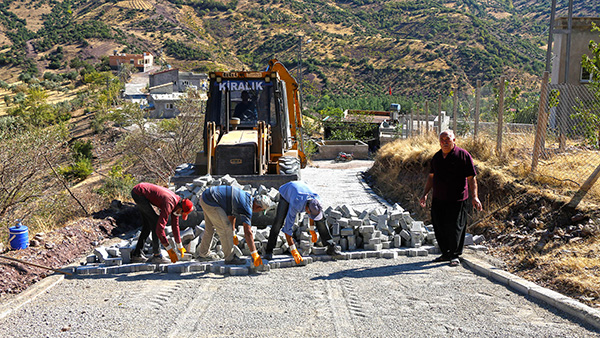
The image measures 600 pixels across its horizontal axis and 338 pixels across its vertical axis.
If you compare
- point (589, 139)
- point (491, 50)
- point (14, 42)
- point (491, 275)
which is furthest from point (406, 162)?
point (14, 42)

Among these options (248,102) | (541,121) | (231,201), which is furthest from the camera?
(248,102)

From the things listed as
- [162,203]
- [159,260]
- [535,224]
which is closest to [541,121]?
[535,224]

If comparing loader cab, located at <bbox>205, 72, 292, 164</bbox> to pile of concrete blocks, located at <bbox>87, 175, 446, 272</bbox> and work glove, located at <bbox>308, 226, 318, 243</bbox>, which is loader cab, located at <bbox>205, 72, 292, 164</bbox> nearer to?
pile of concrete blocks, located at <bbox>87, 175, 446, 272</bbox>

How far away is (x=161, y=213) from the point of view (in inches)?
323

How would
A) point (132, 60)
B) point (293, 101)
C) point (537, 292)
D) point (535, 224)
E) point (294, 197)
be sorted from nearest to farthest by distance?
point (537, 292)
point (294, 197)
point (535, 224)
point (293, 101)
point (132, 60)

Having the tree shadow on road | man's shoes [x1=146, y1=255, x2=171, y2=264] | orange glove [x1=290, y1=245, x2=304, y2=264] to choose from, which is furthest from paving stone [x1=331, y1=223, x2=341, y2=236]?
man's shoes [x1=146, y1=255, x2=171, y2=264]

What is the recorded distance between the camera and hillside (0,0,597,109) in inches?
2749

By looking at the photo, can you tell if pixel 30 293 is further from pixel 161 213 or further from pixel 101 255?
pixel 161 213

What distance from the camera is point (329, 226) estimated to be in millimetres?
A: 9367

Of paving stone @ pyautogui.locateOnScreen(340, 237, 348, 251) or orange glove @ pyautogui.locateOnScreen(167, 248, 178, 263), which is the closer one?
orange glove @ pyautogui.locateOnScreen(167, 248, 178, 263)

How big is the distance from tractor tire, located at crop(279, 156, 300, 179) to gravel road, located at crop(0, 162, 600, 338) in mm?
3691

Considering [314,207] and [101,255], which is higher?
[314,207]

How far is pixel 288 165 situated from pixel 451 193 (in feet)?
15.4

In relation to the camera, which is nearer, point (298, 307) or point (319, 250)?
point (298, 307)
